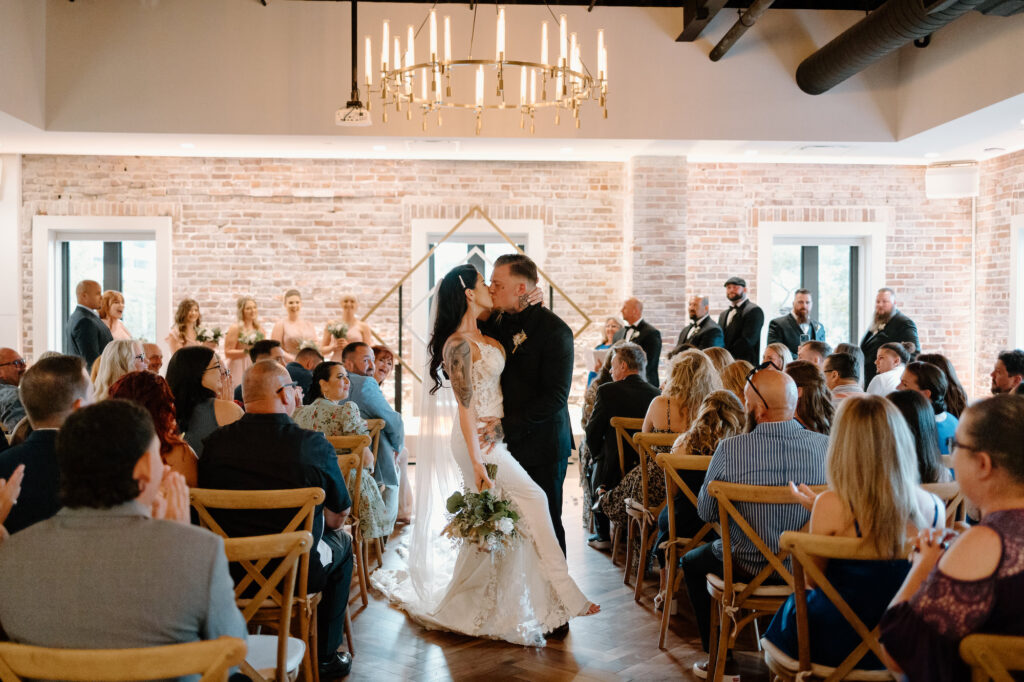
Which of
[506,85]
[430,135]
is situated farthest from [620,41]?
[430,135]

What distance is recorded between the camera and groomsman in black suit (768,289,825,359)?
9188 millimetres

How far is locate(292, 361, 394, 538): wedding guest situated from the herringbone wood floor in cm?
43

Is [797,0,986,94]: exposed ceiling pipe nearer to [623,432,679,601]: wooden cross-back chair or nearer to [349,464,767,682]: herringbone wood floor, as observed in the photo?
[623,432,679,601]: wooden cross-back chair

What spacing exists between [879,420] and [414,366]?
7972 mm

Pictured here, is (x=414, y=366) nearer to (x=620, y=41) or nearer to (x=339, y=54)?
(x=339, y=54)

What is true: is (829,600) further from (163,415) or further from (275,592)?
(163,415)

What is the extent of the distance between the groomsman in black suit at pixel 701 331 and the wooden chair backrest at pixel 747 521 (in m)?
5.38

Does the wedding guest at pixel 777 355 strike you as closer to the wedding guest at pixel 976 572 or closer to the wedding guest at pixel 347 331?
the wedding guest at pixel 976 572

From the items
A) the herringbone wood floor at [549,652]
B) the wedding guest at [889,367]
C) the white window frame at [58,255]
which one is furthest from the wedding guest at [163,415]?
the white window frame at [58,255]

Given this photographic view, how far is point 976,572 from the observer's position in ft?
6.06

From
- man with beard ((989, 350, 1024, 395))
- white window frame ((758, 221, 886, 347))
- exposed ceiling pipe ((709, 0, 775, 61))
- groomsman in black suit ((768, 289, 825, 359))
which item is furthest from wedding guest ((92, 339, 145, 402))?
white window frame ((758, 221, 886, 347))

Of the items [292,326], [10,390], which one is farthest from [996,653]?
[292,326]

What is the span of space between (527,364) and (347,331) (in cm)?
519

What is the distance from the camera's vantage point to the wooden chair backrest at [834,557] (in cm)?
244
